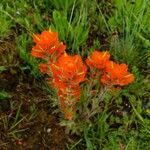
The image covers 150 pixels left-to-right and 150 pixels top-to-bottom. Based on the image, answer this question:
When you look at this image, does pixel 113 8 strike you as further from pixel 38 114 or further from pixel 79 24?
pixel 38 114

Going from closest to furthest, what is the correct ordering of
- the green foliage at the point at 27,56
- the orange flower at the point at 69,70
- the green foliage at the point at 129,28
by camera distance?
the orange flower at the point at 69,70 < the green foliage at the point at 27,56 < the green foliage at the point at 129,28

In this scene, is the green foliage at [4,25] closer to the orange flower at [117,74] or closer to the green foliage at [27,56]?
the green foliage at [27,56]

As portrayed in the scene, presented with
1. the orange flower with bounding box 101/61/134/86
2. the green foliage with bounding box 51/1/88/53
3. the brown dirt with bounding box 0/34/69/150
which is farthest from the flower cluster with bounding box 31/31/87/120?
the green foliage with bounding box 51/1/88/53

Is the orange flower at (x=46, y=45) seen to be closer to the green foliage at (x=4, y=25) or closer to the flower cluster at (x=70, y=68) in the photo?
the flower cluster at (x=70, y=68)

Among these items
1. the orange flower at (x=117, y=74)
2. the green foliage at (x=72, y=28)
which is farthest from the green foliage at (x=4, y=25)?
the orange flower at (x=117, y=74)

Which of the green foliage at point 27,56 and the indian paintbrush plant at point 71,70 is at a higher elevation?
the indian paintbrush plant at point 71,70

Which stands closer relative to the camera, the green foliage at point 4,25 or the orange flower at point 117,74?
the orange flower at point 117,74

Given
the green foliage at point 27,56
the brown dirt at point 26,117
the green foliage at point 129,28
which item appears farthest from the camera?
the green foliage at point 129,28

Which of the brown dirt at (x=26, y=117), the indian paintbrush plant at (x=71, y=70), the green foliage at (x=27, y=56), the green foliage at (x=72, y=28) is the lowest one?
the brown dirt at (x=26, y=117)

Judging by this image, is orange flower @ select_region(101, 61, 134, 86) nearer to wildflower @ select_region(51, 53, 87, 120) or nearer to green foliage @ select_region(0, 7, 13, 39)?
wildflower @ select_region(51, 53, 87, 120)
